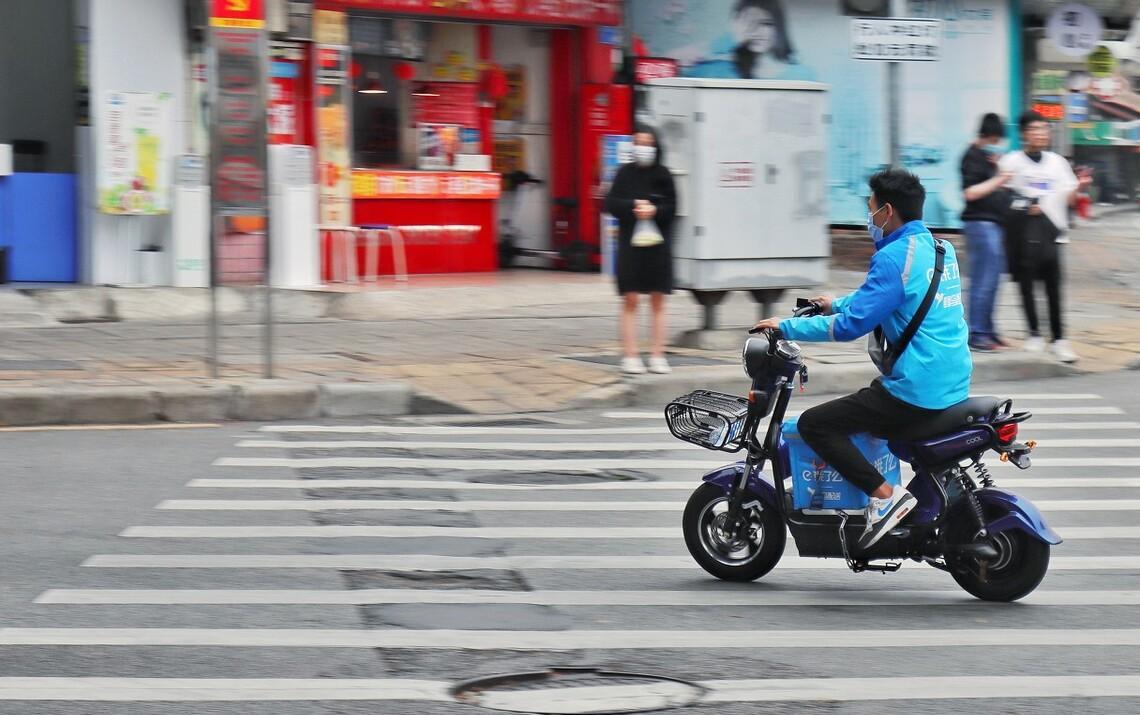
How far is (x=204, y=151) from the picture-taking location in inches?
666

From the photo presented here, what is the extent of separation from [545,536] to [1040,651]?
258 cm

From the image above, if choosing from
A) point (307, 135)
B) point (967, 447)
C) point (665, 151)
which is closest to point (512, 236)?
point (307, 135)

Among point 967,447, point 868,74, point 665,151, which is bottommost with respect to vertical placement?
point 967,447

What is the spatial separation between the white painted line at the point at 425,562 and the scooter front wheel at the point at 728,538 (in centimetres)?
26

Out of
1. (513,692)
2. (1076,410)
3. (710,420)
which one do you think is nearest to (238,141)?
(710,420)

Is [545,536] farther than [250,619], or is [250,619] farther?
[545,536]

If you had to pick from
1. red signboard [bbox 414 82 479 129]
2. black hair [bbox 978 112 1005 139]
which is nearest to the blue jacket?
black hair [bbox 978 112 1005 139]

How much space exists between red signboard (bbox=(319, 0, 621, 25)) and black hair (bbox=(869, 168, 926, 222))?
12.3 metres

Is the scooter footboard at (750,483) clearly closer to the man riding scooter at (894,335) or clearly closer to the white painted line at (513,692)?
the man riding scooter at (894,335)

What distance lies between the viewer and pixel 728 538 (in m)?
6.99

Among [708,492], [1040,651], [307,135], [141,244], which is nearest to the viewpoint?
[1040,651]

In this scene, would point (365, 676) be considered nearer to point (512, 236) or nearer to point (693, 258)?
point (693, 258)

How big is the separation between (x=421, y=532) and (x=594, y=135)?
13.1m

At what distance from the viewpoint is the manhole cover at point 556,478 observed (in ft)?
30.5
